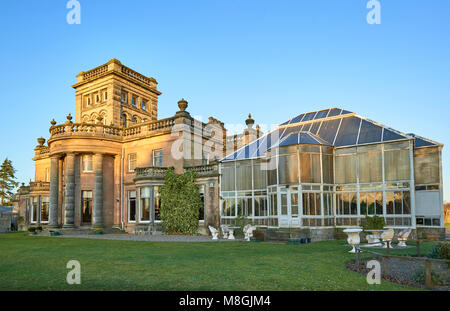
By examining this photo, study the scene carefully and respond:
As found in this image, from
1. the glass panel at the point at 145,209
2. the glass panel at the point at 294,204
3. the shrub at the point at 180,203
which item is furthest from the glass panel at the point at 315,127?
the glass panel at the point at 145,209

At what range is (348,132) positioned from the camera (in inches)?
A: 860

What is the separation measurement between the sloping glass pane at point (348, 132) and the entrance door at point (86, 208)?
1989 cm

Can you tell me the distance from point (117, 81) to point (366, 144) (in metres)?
24.4

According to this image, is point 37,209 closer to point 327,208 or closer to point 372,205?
point 327,208

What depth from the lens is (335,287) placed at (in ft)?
23.8

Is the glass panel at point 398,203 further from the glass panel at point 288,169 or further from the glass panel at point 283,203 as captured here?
the glass panel at point 283,203

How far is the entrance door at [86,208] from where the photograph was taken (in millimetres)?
28500

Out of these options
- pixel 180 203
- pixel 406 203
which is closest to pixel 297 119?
pixel 406 203

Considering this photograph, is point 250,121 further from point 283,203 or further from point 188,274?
point 188,274

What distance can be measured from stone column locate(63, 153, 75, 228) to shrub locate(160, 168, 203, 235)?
7.54 metres

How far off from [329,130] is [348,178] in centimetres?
366

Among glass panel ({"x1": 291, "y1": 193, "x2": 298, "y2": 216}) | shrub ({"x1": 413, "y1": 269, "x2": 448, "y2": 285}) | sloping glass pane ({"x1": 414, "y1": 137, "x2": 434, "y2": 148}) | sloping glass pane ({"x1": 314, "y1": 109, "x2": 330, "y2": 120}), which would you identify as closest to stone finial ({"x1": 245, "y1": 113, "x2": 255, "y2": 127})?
sloping glass pane ({"x1": 314, "y1": 109, "x2": 330, "y2": 120})

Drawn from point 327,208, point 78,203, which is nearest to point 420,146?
point 327,208

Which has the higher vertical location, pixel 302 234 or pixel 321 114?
pixel 321 114
